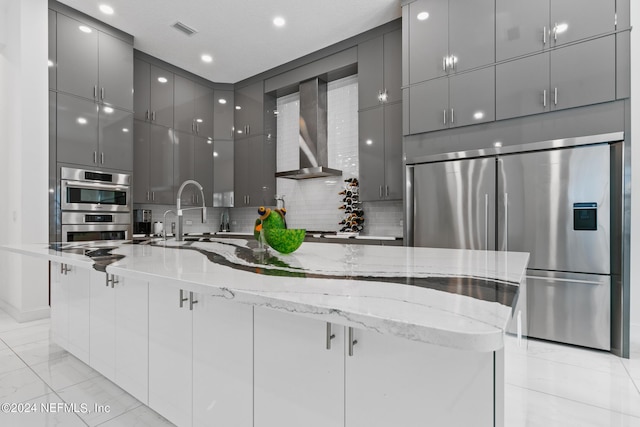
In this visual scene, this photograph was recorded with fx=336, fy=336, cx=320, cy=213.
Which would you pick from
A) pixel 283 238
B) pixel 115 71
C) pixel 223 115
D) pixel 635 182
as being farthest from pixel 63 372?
pixel 635 182

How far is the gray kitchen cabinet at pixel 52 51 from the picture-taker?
338 cm

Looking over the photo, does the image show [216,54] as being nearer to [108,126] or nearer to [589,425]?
[108,126]

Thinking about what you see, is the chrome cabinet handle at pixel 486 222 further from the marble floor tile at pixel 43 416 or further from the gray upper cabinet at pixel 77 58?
the gray upper cabinet at pixel 77 58

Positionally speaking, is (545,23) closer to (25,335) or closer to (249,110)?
(249,110)

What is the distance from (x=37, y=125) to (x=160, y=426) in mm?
3238

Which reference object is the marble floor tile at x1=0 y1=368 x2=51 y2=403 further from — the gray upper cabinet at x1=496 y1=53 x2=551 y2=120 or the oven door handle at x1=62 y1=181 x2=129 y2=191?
the gray upper cabinet at x1=496 y1=53 x2=551 y2=120

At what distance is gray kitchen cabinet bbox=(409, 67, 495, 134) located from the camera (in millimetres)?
2936

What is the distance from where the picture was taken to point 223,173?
5246 millimetres

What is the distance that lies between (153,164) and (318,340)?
4296 mm

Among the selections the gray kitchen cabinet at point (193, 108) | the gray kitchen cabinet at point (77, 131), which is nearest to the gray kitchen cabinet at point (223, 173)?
the gray kitchen cabinet at point (193, 108)

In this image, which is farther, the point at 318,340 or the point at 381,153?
the point at 381,153

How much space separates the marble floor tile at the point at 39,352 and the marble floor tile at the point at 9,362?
32 millimetres

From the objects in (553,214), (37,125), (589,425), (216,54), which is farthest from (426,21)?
(37,125)

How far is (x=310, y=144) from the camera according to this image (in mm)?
4430
